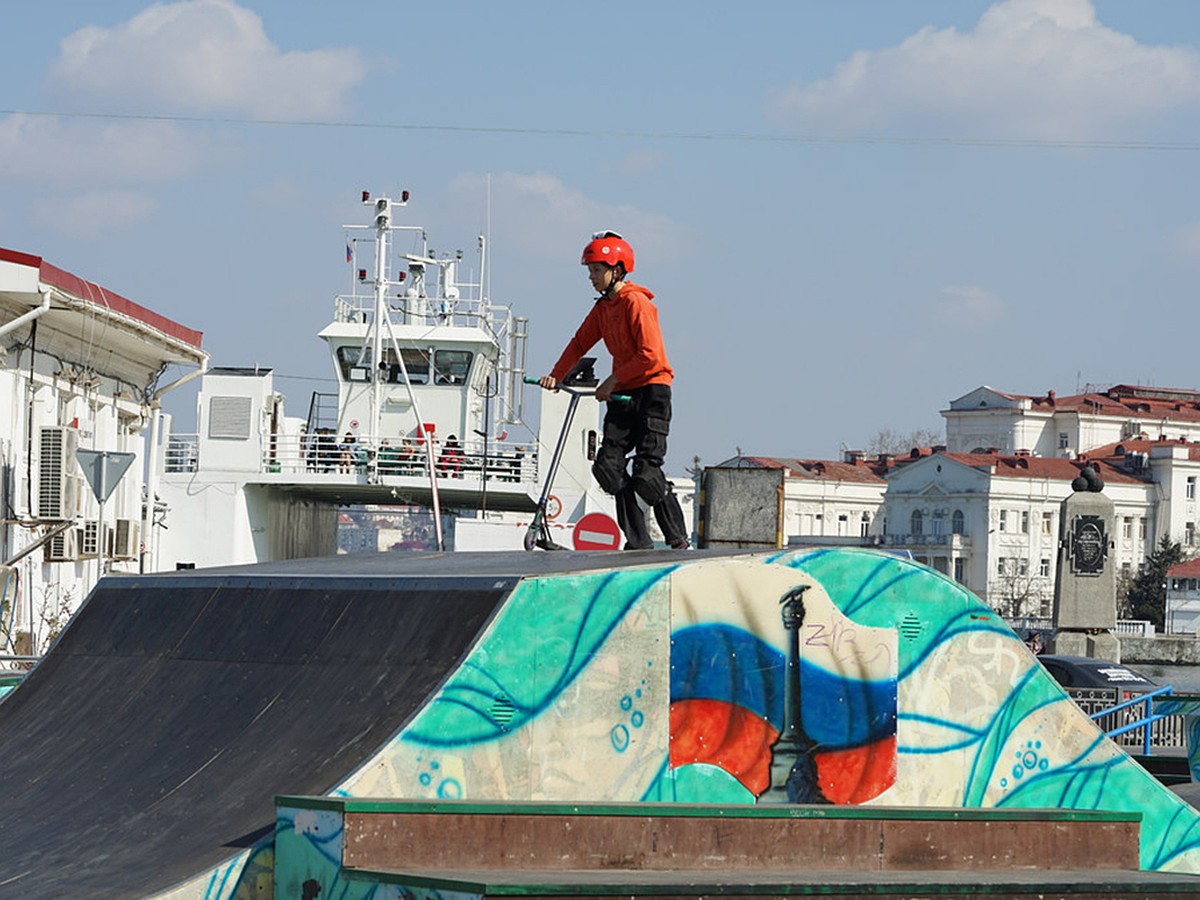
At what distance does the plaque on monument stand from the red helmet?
95.6 feet

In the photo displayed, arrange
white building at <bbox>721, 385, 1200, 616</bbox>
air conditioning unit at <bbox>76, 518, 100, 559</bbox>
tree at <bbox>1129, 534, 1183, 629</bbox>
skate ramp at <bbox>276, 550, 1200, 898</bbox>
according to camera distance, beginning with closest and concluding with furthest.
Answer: skate ramp at <bbox>276, 550, 1200, 898</bbox>
air conditioning unit at <bbox>76, 518, 100, 559</bbox>
tree at <bbox>1129, 534, 1183, 629</bbox>
white building at <bbox>721, 385, 1200, 616</bbox>

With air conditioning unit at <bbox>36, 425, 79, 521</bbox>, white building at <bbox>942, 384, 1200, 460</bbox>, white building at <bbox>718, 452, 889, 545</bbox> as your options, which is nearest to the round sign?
air conditioning unit at <bbox>36, 425, 79, 521</bbox>

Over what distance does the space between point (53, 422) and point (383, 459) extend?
17520mm

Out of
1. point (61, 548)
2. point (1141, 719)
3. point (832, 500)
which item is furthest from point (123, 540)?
point (832, 500)

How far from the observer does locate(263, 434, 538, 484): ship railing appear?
4409cm

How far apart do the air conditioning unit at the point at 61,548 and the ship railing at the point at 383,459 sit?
14612 mm

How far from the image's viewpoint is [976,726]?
29.5 feet

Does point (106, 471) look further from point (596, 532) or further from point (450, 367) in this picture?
point (450, 367)

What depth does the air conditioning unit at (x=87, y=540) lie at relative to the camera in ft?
99.4

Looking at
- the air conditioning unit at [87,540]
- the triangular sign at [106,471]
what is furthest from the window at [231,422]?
the triangular sign at [106,471]

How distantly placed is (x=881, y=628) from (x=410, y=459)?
3730 cm

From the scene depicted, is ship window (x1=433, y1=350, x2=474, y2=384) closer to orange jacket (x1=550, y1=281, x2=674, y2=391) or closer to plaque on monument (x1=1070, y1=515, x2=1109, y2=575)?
plaque on monument (x1=1070, y1=515, x2=1109, y2=575)

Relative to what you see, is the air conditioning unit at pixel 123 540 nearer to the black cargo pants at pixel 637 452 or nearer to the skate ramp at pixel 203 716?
the black cargo pants at pixel 637 452

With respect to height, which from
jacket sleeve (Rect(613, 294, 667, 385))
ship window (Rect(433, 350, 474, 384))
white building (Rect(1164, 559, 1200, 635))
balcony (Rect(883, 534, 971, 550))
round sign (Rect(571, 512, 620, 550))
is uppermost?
ship window (Rect(433, 350, 474, 384))
